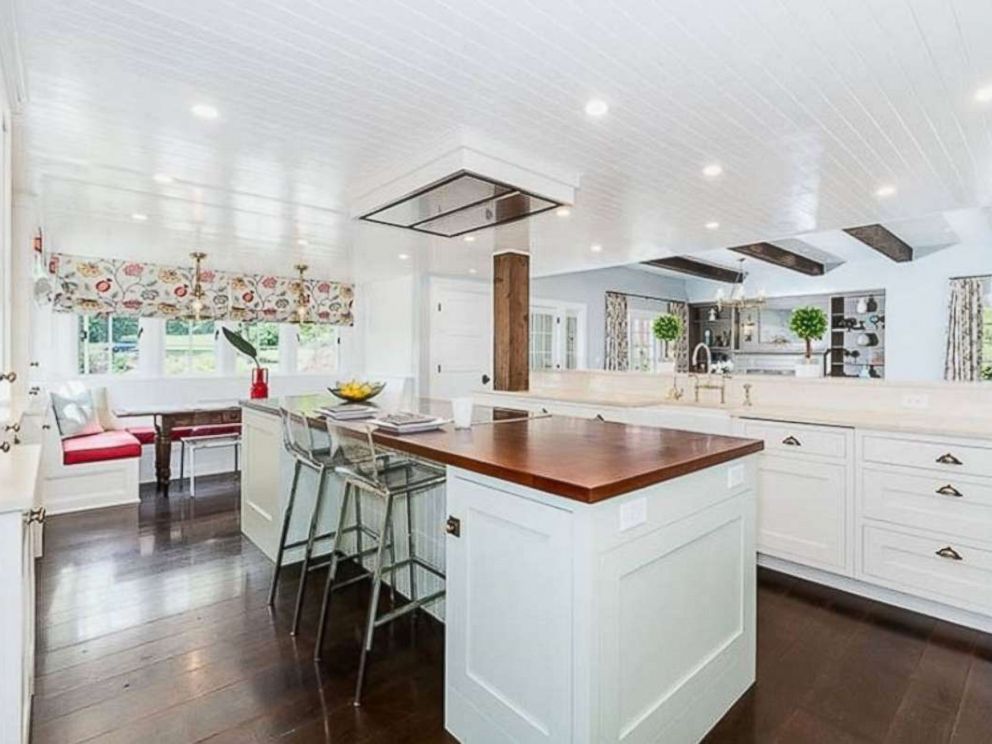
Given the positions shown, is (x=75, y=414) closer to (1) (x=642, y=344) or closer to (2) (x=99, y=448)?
(2) (x=99, y=448)

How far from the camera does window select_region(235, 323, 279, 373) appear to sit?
6234mm

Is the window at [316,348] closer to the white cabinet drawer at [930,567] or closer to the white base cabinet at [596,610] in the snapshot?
the white base cabinet at [596,610]

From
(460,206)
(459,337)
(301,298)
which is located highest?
(460,206)

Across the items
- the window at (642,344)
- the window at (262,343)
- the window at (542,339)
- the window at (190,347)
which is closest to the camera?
the window at (190,347)

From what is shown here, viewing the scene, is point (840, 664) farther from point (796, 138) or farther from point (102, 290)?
point (102, 290)

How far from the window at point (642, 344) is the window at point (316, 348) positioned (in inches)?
182

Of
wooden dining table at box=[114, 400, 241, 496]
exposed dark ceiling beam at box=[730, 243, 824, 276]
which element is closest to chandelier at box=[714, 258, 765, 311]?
exposed dark ceiling beam at box=[730, 243, 824, 276]

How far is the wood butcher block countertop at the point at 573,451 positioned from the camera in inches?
58.9

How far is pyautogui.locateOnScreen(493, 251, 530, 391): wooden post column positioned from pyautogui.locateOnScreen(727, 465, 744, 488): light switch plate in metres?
2.95

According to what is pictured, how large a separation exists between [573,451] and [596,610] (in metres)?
0.59

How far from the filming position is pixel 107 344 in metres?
5.41

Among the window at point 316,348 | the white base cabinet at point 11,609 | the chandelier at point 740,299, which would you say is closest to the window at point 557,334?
the chandelier at point 740,299

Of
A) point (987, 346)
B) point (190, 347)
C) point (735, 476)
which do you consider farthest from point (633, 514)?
point (987, 346)

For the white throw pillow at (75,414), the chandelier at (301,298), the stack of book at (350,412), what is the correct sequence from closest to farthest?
the stack of book at (350,412) → the white throw pillow at (75,414) → the chandelier at (301,298)
